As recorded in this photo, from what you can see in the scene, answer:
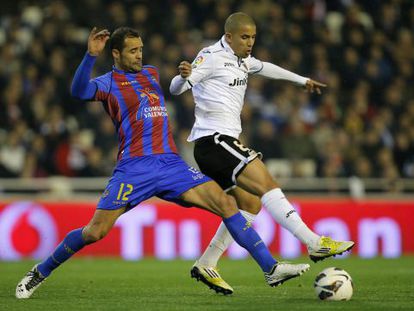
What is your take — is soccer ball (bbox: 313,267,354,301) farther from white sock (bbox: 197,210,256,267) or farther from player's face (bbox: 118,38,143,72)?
player's face (bbox: 118,38,143,72)

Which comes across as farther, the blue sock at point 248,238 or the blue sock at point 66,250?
the blue sock at point 66,250

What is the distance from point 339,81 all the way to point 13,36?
6063 mm

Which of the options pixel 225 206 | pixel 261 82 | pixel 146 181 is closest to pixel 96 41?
pixel 146 181

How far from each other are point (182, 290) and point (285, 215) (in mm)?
1438

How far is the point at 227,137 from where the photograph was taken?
821cm

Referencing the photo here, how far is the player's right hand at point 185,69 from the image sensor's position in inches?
301

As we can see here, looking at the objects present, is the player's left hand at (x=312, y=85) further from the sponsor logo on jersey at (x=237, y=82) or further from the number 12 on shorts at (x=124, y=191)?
the number 12 on shorts at (x=124, y=191)

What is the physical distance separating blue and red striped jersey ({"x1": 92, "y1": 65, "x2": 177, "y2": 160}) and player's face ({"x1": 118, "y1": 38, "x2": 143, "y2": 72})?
6 cm

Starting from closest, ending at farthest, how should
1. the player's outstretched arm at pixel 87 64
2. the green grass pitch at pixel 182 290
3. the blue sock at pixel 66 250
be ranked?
the green grass pitch at pixel 182 290 → the player's outstretched arm at pixel 87 64 → the blue sock at pixel 66 250

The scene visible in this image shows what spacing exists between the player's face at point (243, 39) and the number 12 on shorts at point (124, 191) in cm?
159

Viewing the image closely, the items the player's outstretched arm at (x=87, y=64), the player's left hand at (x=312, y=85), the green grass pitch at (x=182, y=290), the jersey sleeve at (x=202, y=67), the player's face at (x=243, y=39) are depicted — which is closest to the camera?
the green grass pitch at (x=182, y=290)

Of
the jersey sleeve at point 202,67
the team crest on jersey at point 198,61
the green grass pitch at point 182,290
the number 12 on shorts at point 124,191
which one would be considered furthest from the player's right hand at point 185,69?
the green grass pitch at point 182,290

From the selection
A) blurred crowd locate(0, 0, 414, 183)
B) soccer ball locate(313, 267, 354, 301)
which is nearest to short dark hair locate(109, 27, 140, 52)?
soccer ball locate(313, 267, 354, 301)

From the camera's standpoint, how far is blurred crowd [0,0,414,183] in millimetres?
15352
